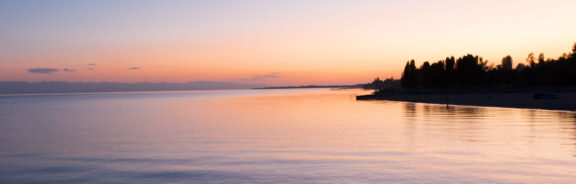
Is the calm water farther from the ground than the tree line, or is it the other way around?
the tree line

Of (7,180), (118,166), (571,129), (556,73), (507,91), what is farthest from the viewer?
(556,73)

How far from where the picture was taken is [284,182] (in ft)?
49.7

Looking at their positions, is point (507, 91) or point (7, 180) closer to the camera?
point (7, 180)

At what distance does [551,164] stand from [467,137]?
9.95 metres

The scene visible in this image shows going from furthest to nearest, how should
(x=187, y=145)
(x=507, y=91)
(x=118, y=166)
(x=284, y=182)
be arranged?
(x=507, y=91) < (x=187, y=145) < (x=118, y=166) < (x=284, y=182)

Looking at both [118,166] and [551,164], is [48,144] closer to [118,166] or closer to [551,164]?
[118,166]

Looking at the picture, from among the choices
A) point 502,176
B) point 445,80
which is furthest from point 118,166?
point 445,80

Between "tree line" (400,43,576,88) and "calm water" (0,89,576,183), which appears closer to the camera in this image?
"calm water" (0,89,576,183)

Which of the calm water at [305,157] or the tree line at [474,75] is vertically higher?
the tree line at [474,75]

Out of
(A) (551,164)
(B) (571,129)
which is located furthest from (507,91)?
(A) (551,164)

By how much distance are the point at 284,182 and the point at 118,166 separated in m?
8.38

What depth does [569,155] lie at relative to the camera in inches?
767

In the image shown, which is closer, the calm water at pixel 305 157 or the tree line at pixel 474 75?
the calm water at pixel 305 157

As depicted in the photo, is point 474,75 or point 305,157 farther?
point 474,75
